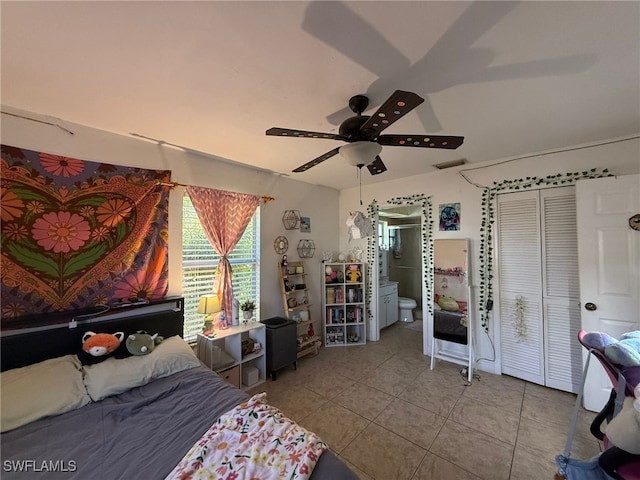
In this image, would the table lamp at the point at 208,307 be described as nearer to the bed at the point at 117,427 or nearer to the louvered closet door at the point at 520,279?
the bed at the point at 117,427

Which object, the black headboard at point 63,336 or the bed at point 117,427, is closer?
the bed at point 117,427

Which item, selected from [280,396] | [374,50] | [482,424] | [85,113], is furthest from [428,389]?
[85,113]

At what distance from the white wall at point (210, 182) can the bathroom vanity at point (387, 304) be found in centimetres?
112

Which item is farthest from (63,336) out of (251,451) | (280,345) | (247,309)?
(280,345)

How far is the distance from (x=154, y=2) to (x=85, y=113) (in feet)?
4.55

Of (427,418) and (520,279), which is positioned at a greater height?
(520,279)

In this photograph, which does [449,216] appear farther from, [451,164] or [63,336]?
[63,336]

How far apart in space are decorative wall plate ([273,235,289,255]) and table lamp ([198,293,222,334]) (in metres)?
1.10

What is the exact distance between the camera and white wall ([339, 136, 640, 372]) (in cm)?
239

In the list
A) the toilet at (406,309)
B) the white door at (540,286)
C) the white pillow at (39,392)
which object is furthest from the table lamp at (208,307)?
the toilet at (406,309)

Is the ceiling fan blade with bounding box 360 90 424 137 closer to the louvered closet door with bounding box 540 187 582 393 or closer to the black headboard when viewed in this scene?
the black headboard

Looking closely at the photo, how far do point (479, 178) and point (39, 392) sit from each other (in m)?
4.29

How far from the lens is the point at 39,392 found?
1455 mm

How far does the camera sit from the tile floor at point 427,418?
179 cm
